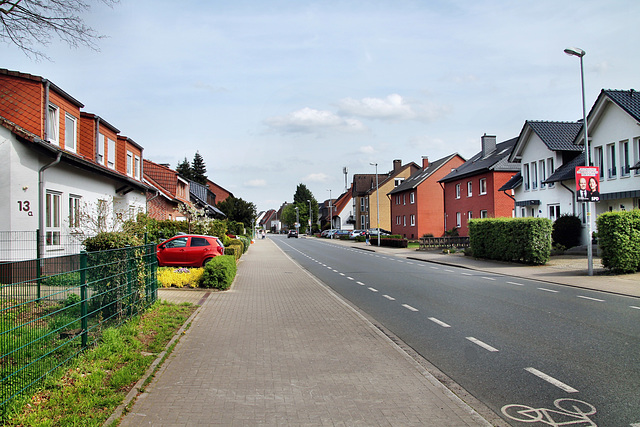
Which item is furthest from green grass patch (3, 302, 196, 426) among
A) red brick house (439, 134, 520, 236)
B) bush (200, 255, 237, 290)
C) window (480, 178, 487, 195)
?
window (480, 178, 487, 195)

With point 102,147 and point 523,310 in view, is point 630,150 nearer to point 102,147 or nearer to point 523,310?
point 523,310

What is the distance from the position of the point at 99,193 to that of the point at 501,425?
52.9 ft

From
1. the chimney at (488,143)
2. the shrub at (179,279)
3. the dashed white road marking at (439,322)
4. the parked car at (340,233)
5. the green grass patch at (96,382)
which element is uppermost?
the chimney at (488,143)

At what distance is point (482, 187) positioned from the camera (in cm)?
3916

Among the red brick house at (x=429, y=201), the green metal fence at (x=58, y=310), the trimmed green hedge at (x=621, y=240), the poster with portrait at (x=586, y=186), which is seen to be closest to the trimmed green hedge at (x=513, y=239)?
the poster with portrait at (x=586, y=186)

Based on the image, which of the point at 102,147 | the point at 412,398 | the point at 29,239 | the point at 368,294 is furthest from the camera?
the point at 102,147

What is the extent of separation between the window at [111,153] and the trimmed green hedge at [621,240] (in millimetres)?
18977

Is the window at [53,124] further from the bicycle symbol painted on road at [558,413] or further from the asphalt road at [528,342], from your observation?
the bicycle symbol painted on road at [558,413]

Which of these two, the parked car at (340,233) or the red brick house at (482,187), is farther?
the parked car at (340,233)

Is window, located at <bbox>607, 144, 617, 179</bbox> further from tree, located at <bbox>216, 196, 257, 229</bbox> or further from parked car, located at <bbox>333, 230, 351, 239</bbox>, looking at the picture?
parked car, located at <bbox>333, 230, 351, 239</bbox>

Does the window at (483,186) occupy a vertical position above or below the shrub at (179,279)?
above

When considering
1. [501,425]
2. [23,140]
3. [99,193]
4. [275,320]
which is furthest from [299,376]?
[99,193]

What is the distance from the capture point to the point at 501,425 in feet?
14.1

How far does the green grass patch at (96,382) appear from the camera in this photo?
410 cm
